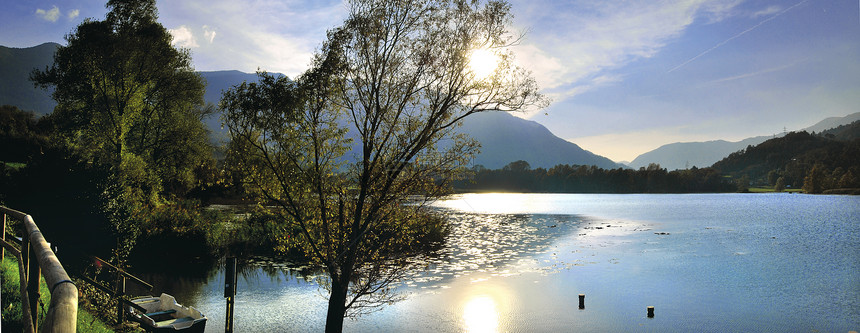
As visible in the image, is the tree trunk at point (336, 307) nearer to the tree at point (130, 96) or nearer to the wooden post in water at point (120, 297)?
the wooden post in water at point (120, 297)

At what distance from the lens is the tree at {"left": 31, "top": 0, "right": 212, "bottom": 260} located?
36312 millimetres

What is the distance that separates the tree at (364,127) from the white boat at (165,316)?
4.54 m

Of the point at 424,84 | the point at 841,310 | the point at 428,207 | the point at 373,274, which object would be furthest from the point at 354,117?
the point at 841,310

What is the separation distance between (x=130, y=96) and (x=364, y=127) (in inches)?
1199

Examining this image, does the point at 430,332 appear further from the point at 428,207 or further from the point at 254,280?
the point at 254,280

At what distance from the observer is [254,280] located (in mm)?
27578

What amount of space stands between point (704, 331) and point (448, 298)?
1200 cm

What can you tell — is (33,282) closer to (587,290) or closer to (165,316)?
(165,316)

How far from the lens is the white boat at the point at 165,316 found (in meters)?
16.0

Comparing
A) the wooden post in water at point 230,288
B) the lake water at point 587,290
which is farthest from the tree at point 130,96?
the wooden post in water at point 230,288

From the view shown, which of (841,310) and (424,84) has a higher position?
(424,84)

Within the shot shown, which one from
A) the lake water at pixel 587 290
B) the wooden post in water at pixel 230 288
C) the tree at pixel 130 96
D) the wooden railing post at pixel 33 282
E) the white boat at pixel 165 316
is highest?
the tree at pixel 130 96

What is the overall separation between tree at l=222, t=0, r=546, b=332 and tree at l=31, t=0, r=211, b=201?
2212 cm

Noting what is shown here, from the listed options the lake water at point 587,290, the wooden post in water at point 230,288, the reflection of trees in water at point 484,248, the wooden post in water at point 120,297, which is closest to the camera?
the wooden post in water at point 230,288
